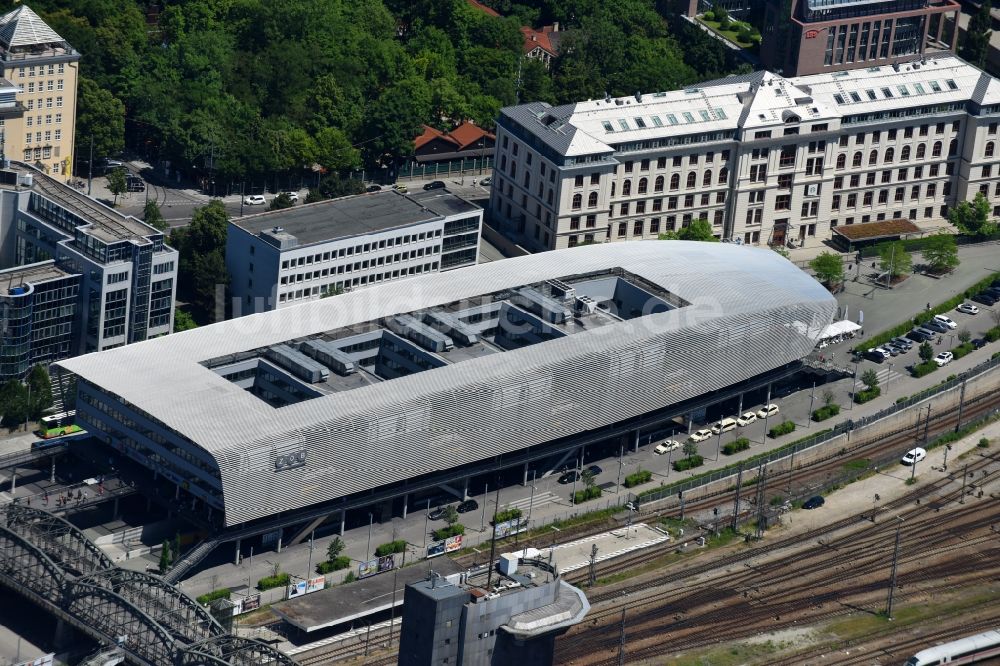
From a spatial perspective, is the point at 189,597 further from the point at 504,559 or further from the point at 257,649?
the point at 504,559

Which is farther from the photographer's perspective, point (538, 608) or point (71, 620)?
point (71, 620)

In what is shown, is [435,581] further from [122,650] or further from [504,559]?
[122,650]

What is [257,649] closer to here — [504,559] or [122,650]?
[122,650]

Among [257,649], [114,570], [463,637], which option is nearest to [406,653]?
[463,637]

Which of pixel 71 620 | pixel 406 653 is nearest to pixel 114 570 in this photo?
pixel 71 620

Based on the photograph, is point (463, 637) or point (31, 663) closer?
point (463, 637)

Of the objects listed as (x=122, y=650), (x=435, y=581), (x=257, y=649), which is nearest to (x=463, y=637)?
(x=435, y=581)

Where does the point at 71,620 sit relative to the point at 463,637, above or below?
below

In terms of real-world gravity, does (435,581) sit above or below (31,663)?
above

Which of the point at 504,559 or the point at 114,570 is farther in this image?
the point at 114,570
